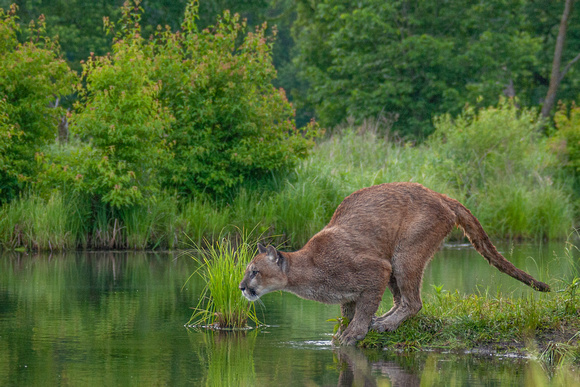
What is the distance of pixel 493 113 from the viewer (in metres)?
32.4

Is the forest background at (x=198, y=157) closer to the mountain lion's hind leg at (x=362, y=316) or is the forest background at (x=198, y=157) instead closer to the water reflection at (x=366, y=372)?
the mountain lion's hind leg at (x=362, y=316)

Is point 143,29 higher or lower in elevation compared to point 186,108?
higher

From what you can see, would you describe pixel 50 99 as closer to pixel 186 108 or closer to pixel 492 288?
pixel 186 108

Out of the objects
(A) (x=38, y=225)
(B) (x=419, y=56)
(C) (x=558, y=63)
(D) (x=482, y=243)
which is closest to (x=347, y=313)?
(D) (x=482, y=243)

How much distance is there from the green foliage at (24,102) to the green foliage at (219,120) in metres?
3.33

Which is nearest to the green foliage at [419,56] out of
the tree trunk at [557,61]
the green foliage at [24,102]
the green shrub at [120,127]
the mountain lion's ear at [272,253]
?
the tree trunk at [557,61]

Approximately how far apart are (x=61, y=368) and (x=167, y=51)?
768 inches

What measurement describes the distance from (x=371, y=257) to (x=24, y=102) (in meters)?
17.6

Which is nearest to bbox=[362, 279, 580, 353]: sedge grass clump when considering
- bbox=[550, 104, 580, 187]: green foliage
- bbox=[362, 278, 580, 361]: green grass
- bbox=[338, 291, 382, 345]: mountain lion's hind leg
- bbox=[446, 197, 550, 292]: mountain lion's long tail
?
bbox=[362, 278, 580, 361]: green grass

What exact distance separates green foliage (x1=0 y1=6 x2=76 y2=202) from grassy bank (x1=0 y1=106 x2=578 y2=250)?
97 cm

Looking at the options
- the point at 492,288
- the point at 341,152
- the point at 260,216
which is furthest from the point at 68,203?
the point at 492,288

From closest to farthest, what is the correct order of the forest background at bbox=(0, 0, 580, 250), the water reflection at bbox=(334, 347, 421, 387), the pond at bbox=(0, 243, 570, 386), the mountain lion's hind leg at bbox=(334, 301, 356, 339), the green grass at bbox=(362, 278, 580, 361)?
the water reflection at bbox=(334, 347, 421, 387)
the pond at bbox=(0, 243, 570, 386)
the green grass at bbox=(362, 278, 580, 361)
the mountain lion's hind leg at bbox=(334, 301, 356, 339)
the forest background at bbox=(0, 0, 580, 250)

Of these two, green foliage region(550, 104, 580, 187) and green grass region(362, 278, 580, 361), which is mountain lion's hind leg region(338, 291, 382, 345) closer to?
green grass region(362, 278, 580, 361)

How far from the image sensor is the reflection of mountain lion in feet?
34.1
